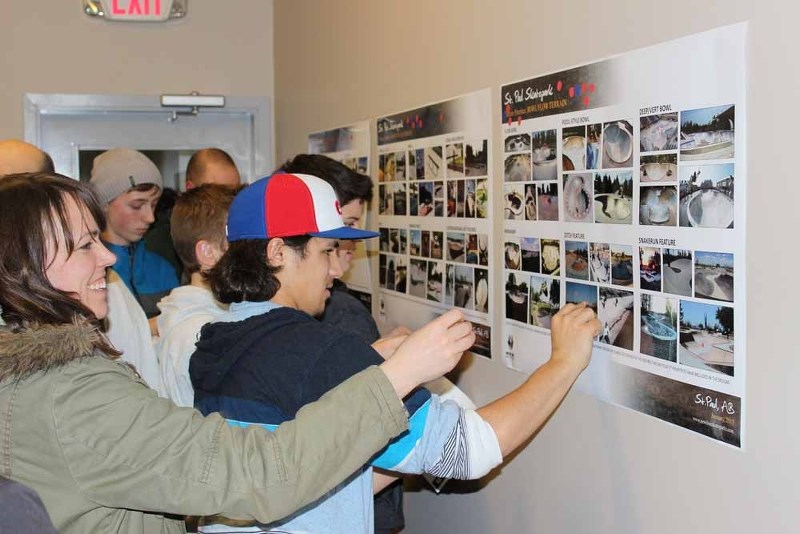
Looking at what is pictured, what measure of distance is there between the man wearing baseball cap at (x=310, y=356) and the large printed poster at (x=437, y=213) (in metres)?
0.45

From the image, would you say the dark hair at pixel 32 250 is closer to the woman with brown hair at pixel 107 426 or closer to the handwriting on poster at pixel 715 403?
the woman with brown hair at pixel 107 426

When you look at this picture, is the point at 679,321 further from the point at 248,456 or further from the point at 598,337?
the point at 248,456

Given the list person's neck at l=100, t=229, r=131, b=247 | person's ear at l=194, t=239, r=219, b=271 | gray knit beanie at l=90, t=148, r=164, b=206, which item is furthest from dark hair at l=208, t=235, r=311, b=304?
gray knit beanie at l=90, t=148, r=164, b=206

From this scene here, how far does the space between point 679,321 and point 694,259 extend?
11cm

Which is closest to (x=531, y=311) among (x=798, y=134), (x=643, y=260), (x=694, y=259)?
(x=643, y=260)

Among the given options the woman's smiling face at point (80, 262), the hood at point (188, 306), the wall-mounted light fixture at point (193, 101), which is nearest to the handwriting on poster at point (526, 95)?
the hood at point (188, 306)

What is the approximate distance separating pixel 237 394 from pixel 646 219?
0.75 meters

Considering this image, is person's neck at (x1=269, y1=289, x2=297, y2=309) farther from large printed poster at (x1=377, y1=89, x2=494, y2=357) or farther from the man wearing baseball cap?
large printed poster at (x1=377, y1=89, x2=494, y2=357)

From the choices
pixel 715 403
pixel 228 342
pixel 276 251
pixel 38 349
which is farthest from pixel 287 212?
pixel 715 403

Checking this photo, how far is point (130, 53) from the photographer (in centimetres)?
401

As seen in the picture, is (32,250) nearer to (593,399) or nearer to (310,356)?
(310,356)

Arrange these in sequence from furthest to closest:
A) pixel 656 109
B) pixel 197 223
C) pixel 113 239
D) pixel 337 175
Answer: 1. pixel 113 239
2. pixel 337 175
3. pixel 197 223
4. pixel 656 109

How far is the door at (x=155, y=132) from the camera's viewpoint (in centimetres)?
404

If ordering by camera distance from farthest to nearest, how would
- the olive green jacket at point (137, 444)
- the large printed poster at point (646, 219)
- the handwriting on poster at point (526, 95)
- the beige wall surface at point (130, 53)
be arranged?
the beige wall surface at point (130, 53) < the handwriting on poster at point (526, 95) < the large printed poster at point (646, 219) < the olive green jacket at point (137, 444)
